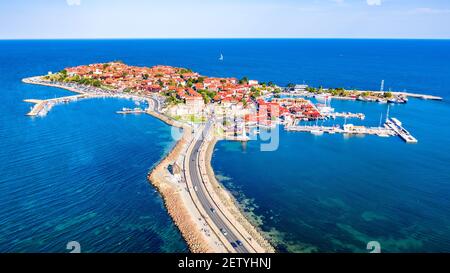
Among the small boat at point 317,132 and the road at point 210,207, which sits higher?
the small boat at point 317,132

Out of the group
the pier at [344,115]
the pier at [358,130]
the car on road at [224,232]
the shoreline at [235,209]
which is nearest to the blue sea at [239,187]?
the shoreline at [235,209]

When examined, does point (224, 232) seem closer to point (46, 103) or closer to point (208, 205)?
point (208, 205)

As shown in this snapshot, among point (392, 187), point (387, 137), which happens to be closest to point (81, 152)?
point (392, 187)

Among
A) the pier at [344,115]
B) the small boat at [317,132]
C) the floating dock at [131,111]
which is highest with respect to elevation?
the floating dock at [131,111]

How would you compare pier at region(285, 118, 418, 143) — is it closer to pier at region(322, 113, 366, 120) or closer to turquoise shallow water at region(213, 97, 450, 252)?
turquoise shallow water at region(213, 97, 450, 252)

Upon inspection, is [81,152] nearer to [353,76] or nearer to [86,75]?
[86,75]

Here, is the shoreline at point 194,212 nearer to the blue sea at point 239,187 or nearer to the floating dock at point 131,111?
the blue sea at point 239,187
